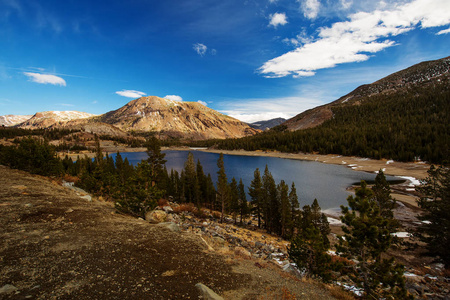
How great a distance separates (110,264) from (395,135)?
159677 millimetres

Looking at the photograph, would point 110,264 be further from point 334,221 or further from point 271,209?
point 334,221

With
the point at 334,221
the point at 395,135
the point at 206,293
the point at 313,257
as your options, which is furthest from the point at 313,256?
the point at 395,135

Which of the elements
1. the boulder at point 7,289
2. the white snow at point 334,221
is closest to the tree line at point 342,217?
the white snow at point 334,221

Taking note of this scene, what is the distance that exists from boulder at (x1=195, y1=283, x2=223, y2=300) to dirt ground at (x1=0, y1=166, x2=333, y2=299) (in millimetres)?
232

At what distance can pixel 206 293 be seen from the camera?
7070mm

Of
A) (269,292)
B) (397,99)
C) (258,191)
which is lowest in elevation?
(258,191)

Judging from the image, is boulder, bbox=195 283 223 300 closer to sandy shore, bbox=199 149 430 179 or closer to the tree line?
the tree line

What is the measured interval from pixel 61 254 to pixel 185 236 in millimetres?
6563

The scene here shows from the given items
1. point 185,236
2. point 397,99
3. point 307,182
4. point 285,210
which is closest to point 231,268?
point 185,236

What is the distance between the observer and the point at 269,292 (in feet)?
26.7

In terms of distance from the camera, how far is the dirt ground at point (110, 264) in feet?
22.2

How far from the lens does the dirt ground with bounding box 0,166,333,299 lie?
6.78m

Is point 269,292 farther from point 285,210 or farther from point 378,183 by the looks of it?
point 285,210

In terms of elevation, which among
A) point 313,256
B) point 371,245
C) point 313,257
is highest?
point 371,245
